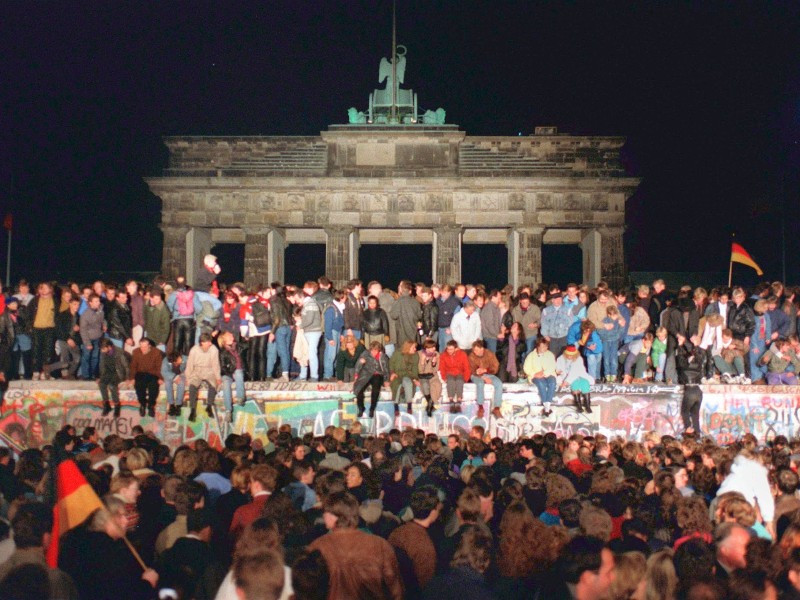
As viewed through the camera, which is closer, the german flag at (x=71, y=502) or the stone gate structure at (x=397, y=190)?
the german flag at (x=71, y=502)

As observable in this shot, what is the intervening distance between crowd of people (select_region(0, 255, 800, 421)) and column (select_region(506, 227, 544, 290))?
45.6ft

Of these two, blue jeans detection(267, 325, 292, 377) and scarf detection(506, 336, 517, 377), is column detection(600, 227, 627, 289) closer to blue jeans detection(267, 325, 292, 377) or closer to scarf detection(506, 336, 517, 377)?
scarf detection(506, 336, 517, 377)

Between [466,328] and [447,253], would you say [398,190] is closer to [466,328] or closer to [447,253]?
[447,253]

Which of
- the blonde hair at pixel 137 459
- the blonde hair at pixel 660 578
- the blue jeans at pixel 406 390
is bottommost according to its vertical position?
the blonde hair at pixel 660 578

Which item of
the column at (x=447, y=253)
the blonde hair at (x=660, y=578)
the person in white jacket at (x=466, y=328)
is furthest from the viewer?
the column at (x=447, y=253)

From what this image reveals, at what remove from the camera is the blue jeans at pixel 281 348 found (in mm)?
20016

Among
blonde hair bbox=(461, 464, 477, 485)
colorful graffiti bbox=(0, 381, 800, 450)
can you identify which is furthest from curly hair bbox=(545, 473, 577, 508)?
colorful graffiti bbox=(0, 381, 800, 450)

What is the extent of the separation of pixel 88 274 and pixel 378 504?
3220 cm

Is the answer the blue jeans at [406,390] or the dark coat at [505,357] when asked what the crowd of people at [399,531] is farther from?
the dark coat at [505,357]

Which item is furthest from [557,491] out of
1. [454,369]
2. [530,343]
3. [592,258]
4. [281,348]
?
[592,258]

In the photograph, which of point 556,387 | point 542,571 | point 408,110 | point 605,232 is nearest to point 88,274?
point 408,110

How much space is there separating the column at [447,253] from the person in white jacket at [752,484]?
24.2 metres

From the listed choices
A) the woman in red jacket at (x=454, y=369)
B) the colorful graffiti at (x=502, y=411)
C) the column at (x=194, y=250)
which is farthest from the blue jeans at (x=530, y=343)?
the column at (x=194, y=250)

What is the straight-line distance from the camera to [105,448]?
12.3 metres
